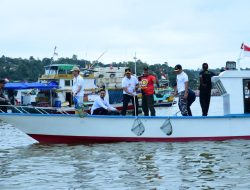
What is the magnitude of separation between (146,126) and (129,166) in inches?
167

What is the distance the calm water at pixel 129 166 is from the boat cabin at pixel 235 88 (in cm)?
126

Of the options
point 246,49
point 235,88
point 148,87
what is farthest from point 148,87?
point 246,49

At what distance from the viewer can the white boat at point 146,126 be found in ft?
53.7

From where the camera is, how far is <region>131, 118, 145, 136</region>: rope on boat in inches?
643

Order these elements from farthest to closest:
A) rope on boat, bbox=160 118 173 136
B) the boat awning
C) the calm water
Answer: the boat awning, rope on boat, bbox=160 118 173 136, the calm water

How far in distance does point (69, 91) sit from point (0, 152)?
3909 centimetres

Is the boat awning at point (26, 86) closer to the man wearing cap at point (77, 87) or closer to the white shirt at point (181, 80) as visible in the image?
the man wearing cap at point (77, 87)

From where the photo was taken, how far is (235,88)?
673 inches

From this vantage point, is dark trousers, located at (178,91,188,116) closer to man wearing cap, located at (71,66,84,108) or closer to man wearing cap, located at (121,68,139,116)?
man wearing cap, located at (121,68,139,116)

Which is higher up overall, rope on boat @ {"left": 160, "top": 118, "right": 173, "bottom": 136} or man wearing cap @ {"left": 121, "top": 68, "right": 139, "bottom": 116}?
man wearing cap @ {"left": 121, "top": 68, "right": 139, "bottom": 116}

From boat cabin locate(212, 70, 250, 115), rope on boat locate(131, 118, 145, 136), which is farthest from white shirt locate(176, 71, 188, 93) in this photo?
rope on boat locate(131, 118, 145, 136)

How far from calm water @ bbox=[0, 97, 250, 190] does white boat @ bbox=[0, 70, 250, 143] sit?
430 mm

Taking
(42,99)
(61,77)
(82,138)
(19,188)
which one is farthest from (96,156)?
(61,77)

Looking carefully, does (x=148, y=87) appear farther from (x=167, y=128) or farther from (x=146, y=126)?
(x=167, y=128)
